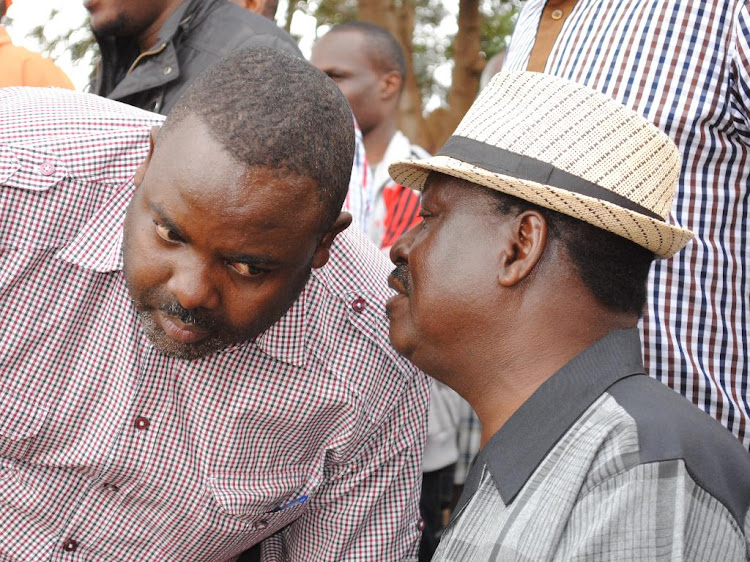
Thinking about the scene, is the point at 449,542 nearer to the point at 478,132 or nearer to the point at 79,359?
the point at 478,132

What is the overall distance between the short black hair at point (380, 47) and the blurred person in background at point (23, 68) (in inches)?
101

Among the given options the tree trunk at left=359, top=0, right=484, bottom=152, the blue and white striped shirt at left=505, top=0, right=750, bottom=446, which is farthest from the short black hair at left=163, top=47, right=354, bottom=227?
the tree trunk at left=359, top=0, right=484, bottom=152

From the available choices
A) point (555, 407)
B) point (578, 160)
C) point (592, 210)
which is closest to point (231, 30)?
point (578, 160)

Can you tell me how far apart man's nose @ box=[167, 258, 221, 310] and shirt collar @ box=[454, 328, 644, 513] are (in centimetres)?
74

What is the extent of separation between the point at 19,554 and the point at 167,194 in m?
1.14

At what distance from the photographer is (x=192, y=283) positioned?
207 cm

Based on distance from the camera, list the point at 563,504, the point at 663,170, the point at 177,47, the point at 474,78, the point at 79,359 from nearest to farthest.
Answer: the point at 563,504
the point at 663,170
the point at 79,359
the point at 177,47
the point at 474,78

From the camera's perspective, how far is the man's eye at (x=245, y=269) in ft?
6.96

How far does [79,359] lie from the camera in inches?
97.3

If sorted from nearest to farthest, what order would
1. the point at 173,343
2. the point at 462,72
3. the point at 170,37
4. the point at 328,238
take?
the point at 173,343 < the point at 328,238 < the point at 170,37 < the point at 462,72

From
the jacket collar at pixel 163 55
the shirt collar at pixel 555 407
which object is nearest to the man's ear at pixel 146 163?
the shirt collar at pixel 555 407

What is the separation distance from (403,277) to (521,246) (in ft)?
1.19

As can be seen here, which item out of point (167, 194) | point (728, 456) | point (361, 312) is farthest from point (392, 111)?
point (728, 456)

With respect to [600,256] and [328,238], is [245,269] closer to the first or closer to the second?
[328,238]
